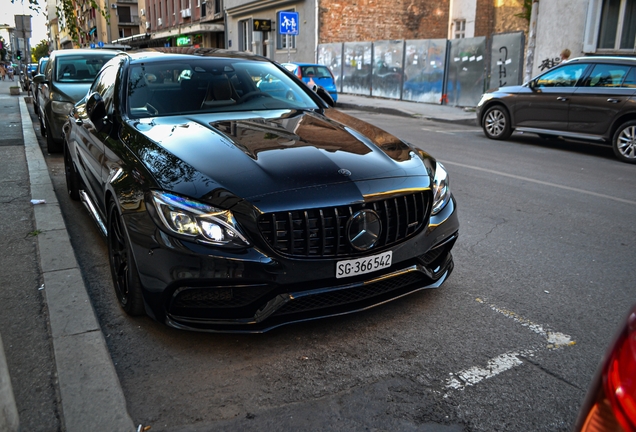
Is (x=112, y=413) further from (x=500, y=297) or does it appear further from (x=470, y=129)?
(x=470, y=129)

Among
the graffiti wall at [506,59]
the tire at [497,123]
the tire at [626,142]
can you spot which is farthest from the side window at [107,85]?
the graffiti wall at [506,59]

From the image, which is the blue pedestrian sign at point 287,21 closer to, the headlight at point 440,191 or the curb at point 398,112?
the curb at point 398,112

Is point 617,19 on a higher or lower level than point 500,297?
higher

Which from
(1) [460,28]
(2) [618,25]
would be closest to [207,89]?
(2) [618,25]

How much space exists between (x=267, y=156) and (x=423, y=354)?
1.42 meters

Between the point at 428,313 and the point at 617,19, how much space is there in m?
14.3

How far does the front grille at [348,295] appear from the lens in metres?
3.13

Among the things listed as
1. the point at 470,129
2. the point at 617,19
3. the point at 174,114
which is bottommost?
the point at 470,129

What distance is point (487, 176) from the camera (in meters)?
8.09

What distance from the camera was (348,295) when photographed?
3.26 metres

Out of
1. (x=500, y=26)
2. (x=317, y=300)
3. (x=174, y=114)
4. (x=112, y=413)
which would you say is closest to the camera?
(x=112, y=413)

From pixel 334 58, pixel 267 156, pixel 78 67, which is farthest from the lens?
pixel 334 58

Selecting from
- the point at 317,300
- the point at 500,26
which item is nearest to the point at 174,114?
the point at 317,300

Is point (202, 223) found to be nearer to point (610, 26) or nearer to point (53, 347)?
point (53, 347)
